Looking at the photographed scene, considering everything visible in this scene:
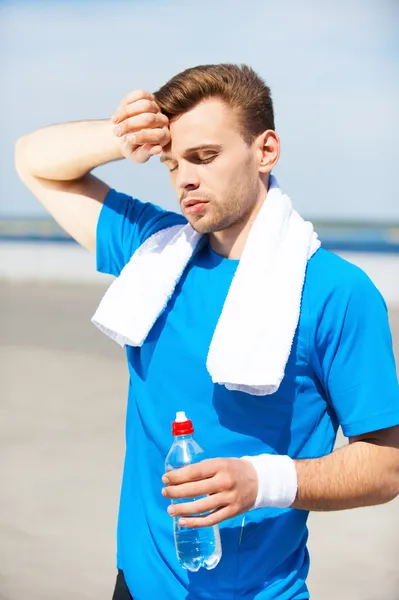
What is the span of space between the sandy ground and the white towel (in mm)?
2191

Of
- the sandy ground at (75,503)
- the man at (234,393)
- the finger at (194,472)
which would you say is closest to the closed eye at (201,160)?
the man at (234,393)

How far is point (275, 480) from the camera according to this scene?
6.17ft

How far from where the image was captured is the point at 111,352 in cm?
887

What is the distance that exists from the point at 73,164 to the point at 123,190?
2835 cm

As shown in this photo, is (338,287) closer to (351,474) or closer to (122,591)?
(351,474)

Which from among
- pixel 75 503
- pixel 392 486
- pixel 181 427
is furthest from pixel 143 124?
pixel 75 503

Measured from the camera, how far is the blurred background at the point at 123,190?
4617mm

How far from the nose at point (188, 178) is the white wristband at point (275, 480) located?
627mm

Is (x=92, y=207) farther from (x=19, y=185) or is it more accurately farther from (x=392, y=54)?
(x=19, y=185)

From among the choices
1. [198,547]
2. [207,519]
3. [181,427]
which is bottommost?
[198,547]

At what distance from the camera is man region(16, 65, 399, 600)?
6.40ft

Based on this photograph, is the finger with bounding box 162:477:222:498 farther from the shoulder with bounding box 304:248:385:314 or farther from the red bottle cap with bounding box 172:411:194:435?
the shoulder with bounding box 304:248:385:314

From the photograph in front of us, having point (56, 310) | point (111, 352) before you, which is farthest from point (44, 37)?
point (111, 352)

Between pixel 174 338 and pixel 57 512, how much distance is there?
3.07 metres
